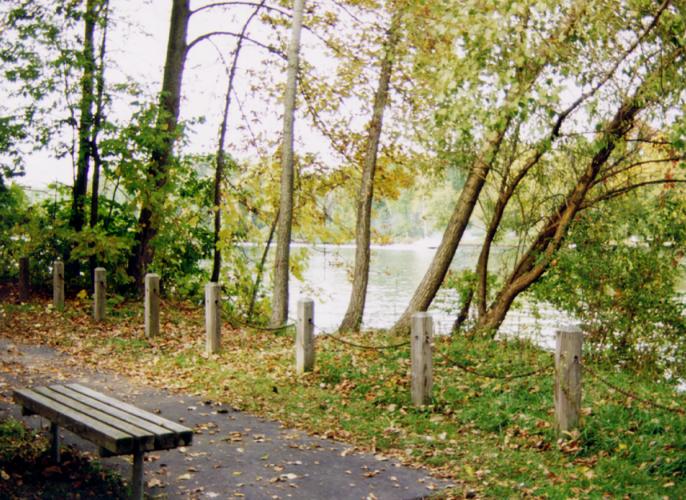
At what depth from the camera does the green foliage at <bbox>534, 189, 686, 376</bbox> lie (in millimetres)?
11188

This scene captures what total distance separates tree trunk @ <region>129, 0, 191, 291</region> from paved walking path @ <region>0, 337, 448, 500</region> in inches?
321

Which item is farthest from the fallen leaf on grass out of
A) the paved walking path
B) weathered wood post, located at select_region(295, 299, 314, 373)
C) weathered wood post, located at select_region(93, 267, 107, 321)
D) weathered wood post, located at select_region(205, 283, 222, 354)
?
weathered wood post, located at select_region(93, 267, 107, 321)

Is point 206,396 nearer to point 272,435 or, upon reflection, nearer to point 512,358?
point 272,435

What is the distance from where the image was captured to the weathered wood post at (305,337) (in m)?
9.88

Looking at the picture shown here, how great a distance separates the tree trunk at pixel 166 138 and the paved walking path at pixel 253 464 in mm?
8156

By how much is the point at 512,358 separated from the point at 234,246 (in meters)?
10.2

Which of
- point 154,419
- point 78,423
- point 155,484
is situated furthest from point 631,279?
point 78,423

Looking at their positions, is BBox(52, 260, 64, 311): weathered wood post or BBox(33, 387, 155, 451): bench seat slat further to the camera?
BBox(52, 260, 64, 311): weathered wood post

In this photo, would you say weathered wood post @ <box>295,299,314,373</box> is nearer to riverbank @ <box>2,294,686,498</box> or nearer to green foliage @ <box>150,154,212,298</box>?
riverbank @ <box>2,294,686,498</box>

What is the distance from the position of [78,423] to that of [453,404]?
180 inches

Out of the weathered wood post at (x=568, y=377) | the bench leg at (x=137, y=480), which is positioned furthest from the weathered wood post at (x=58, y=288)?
the weathered wood post at (x=568, y=377)

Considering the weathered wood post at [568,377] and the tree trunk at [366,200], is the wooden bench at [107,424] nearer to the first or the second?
the weathered wood post at [568,377]

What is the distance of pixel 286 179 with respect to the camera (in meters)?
13.7

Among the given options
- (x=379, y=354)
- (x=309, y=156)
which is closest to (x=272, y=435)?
(x=379, y=354)
